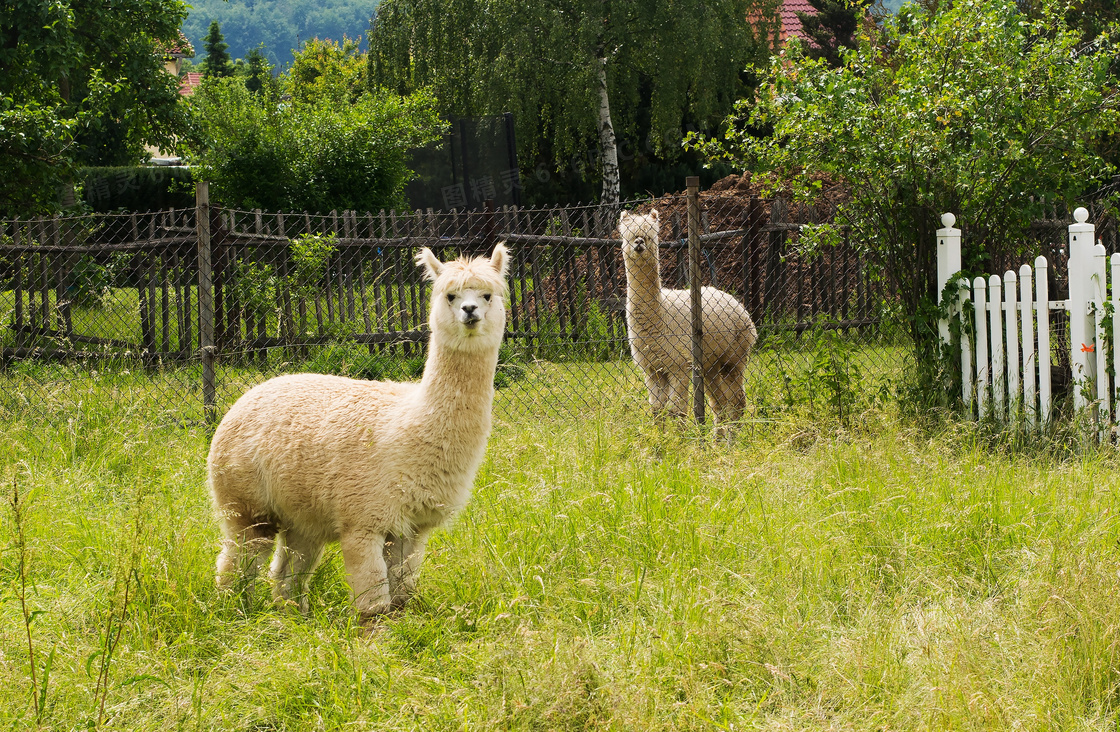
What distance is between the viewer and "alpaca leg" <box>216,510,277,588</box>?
355 cm

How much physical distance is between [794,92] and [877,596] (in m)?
3.95

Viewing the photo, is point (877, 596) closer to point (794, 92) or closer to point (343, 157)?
point (794, 92)

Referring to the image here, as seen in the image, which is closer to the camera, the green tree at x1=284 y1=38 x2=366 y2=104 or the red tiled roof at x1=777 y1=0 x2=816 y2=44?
the red tiled roof at x1=777 y1=0 x2=816 y2=44

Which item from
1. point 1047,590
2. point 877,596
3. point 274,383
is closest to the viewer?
point 1047,590

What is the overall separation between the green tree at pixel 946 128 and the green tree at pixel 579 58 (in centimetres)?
1341

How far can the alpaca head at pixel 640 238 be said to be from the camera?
21.4 feet

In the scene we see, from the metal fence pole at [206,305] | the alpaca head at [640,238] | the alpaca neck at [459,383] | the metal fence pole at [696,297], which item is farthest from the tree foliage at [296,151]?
the alpaca neck at [459,383]

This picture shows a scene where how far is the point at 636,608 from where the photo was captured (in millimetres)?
3312

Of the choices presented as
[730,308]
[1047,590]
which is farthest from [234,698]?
[730,308]

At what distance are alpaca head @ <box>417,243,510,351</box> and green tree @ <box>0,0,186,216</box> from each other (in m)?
7.73

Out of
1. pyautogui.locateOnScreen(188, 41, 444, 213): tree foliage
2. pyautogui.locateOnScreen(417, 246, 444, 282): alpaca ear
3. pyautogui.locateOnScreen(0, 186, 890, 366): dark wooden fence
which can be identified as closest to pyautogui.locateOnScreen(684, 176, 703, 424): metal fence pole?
pyautogui.locateOnScreen(0, 186, 890, 366): dark wooden fence

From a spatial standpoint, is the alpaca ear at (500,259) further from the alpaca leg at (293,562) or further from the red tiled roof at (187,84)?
the red tiled roof at (187,84)

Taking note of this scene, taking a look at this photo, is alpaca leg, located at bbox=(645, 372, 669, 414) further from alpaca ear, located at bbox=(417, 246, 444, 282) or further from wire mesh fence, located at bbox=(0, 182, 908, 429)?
alpaca ear, located at bbox=(417, 246, 444, 282)

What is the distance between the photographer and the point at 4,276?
8797 mm
